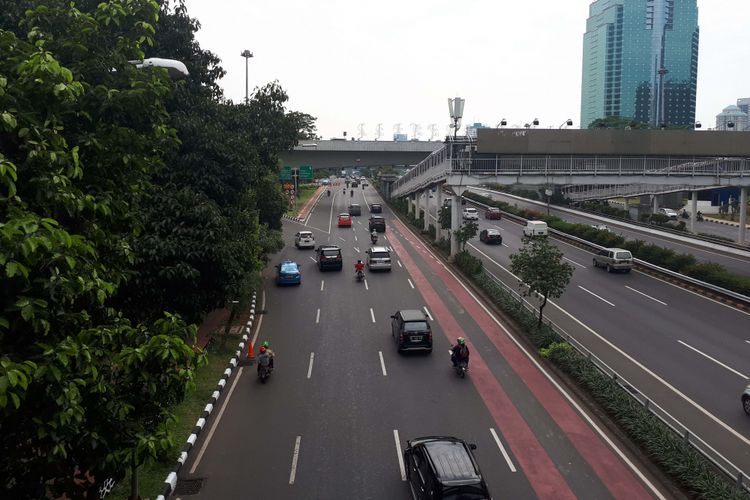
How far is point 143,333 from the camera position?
833 cm

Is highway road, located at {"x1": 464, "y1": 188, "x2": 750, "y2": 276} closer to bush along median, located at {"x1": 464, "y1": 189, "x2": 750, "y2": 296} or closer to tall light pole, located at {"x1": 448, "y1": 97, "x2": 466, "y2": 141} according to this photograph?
bush along median, located at {"x1": 464, "y1": 189, "x2": 750, "y2": 296}

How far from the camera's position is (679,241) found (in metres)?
50.8

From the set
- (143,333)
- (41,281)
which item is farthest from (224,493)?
(41,281)

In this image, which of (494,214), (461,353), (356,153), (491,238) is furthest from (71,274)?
(356,153)

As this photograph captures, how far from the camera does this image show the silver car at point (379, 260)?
38938 mm

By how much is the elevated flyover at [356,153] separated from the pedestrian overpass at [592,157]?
30.7m

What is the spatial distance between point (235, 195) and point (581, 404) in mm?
11801

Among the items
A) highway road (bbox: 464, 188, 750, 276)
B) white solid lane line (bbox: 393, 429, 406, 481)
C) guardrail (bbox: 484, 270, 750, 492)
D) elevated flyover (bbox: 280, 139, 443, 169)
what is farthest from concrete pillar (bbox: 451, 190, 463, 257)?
elevated flyover (bbox: 280, 139, 443, 169)

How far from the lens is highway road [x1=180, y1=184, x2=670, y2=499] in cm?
1382

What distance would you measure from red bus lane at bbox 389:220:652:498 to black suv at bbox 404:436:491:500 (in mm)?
2085

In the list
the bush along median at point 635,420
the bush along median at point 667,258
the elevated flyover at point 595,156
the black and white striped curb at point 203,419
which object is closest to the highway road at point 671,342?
the bush along median at point 667,258

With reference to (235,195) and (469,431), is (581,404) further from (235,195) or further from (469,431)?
(235,195)

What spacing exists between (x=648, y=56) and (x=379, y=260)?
558 ft

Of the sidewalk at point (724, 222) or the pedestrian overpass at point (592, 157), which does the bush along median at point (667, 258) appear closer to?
the pedestrian overpass at point (592, 157)
